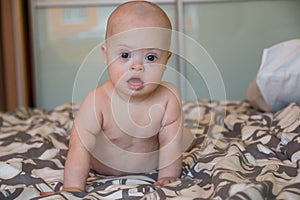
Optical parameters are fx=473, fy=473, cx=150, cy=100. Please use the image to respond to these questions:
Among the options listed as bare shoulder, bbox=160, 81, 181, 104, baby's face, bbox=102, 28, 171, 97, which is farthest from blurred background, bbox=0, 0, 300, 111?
baby's face, bbox=102, 28, 171, 97

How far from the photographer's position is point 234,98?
2.51 m

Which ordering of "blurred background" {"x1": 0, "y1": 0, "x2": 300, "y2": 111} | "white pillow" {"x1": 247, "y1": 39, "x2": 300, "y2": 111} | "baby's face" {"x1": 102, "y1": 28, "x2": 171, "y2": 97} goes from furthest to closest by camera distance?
"blurred background" {"x1": 0, "y1": 0, "x2": 300, "y2": 111} < "white pillow" {"x1": 247, "y1": 39, "x2": 300, "y2": 111} < "baby's face" {"x1": 102, "y1": 28, "x2": 171, "y2": 97}

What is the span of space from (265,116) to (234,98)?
41.9 inches

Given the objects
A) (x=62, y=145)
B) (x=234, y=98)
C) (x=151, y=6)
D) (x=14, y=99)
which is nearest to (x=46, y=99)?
(x=14, y=99)

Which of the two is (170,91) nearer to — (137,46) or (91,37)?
(137,46)

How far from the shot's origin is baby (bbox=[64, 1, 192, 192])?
2.86 feet

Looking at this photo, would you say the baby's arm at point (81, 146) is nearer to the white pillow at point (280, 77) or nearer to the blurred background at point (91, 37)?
the white pillow at point (280, 77)

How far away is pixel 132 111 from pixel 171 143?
0.10 metres

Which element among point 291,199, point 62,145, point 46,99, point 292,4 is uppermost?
point 292,4

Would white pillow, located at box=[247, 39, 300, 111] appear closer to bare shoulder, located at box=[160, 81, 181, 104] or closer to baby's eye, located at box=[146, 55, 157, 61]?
bare shoulder, located at box=[160, 81, 181, 104]

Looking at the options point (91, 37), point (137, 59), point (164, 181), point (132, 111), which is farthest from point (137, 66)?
point (91, 37)

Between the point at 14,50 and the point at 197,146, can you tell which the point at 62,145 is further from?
the point at 14,50

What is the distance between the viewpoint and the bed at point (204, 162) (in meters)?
0.75

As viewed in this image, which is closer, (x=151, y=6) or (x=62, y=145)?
(x=151, y=6)
